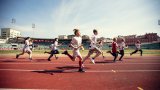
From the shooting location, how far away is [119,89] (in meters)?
6.18

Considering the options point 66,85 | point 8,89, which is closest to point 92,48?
point 66,85

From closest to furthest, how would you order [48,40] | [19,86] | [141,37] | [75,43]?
[19,86]
[75,43]
[48,40]
[141,37]

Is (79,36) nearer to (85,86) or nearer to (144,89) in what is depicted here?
(85,86)

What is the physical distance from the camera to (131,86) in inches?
259

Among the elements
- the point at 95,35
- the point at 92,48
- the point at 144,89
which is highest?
the point at 95,35

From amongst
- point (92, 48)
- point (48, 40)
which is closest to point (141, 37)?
point (48, 40)

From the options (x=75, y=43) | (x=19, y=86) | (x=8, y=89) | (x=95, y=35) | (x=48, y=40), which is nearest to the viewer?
(x=8, y=89)

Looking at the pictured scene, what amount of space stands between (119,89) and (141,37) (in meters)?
141

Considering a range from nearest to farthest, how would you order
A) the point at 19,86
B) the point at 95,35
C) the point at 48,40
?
the point at 19,86 < the point at 95,35 < the point at 48,40

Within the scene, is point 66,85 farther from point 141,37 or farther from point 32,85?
point 141,37

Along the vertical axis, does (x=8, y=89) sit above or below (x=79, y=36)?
below

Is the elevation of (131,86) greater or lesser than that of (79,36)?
lesser

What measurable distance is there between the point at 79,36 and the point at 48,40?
9838cm

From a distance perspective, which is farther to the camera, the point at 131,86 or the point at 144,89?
the point at 131,86
